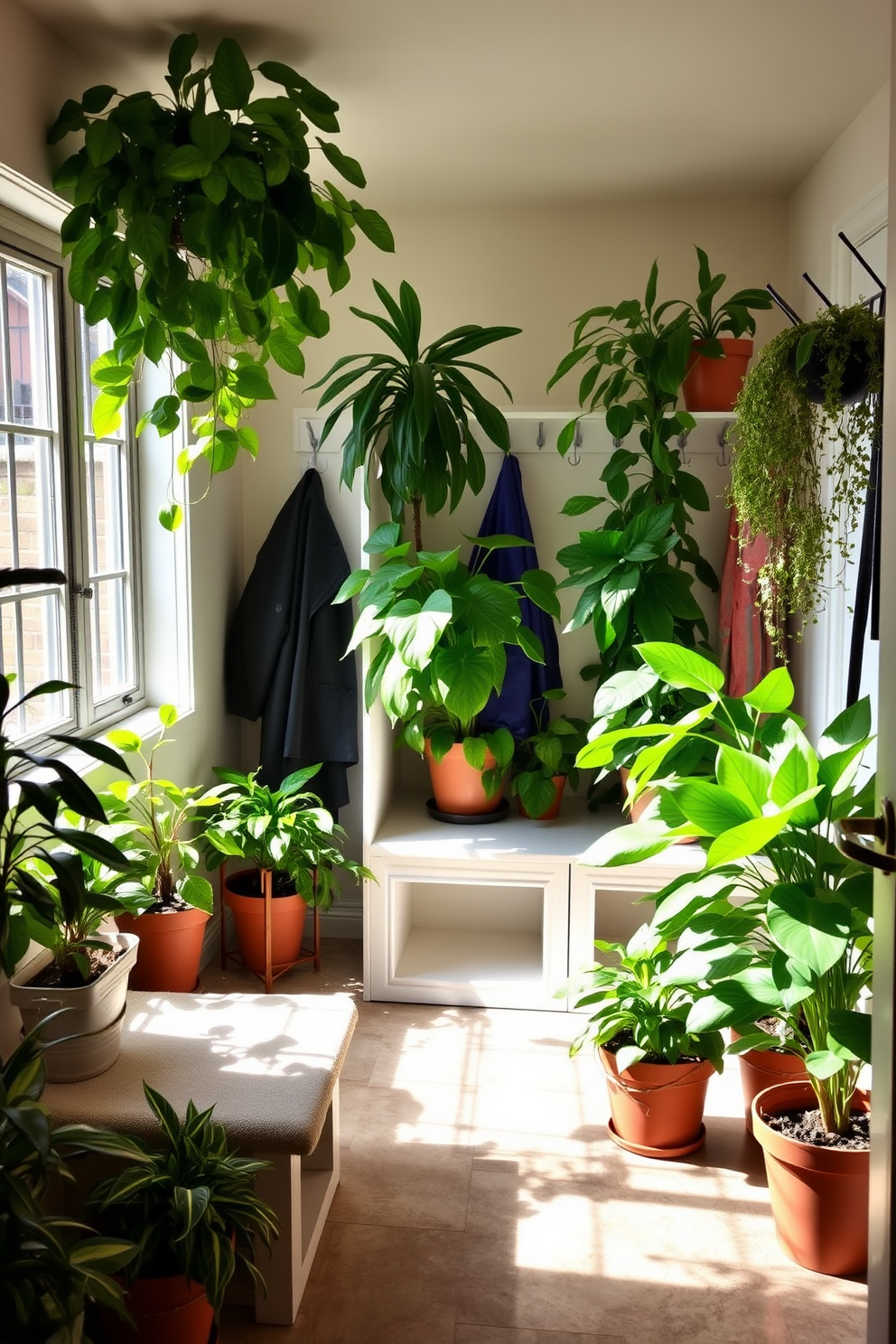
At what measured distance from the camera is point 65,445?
9.86 ft

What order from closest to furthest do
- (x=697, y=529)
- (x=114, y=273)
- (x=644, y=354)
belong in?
1. (x=114, y=273)
2. (x=644, y=354)
3. (x=697, y=529)

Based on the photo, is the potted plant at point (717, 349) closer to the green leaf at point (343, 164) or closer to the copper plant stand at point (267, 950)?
the green leaf at point (343, 164)

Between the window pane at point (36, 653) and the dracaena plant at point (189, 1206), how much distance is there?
112 centimetres

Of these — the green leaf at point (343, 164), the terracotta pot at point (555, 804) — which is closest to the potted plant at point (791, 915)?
the terracotta pot at point (555, 804)

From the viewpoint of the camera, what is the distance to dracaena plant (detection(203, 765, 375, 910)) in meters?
3.50

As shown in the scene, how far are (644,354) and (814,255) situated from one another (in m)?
0.64

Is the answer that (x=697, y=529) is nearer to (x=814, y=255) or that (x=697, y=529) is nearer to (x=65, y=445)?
(x=814, y=255)

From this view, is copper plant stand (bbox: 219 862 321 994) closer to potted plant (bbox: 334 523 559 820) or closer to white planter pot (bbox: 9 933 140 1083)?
potted plant (bbox: 334 523 559 820)

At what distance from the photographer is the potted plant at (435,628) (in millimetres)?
3227

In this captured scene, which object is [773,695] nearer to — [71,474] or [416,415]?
[416,415]

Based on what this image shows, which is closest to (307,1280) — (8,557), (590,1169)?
(590,1169)

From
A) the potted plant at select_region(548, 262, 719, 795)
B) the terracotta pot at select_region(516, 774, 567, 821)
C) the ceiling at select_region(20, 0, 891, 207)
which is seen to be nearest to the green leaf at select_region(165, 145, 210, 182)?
the ceiling at select_region(20, 0, 891, 207)

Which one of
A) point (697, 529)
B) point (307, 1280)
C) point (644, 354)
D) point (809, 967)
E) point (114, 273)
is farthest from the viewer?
point (697, 529)

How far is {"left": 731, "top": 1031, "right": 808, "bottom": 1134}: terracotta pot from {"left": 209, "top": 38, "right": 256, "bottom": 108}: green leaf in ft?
8.08
